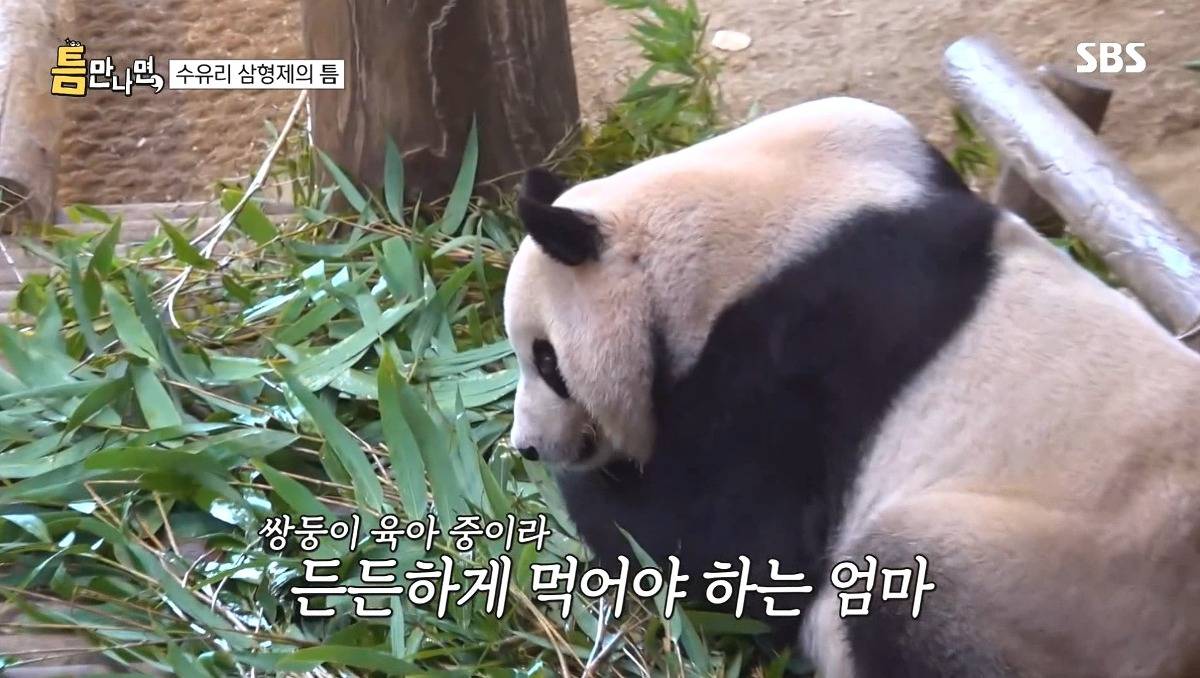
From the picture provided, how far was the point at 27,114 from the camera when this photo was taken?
3.87 meters

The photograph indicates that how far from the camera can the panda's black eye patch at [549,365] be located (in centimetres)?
198

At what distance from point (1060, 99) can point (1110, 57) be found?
1386 millimetres

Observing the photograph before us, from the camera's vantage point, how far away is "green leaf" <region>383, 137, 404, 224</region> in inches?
118

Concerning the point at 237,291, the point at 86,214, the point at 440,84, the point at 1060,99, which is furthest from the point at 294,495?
the point at 1060,99

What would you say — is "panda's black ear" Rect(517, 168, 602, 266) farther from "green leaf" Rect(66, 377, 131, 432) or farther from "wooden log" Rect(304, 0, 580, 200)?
"wooden log" Rect(304, 0, 580, 200)

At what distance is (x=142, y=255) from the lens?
3.01 meters

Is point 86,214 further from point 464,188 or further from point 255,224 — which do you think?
point 464,188

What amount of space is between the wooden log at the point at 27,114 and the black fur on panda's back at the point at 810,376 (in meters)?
2.38

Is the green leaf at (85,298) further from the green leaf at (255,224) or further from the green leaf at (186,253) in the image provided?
the green leaf at (255,224)

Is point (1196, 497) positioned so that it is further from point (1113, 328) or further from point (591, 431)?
point (591, 431)

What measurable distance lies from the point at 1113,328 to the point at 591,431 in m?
0.81

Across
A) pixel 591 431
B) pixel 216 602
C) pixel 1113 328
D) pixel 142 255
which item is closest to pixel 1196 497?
pixel 1113 328

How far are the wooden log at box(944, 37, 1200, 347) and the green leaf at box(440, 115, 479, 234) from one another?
47.8 inches

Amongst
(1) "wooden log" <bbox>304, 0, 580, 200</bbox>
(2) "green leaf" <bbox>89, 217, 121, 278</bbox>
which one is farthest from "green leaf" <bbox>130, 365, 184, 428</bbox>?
(1) "wooden log" <bbox>304, 0, 580, 200</bbox>
